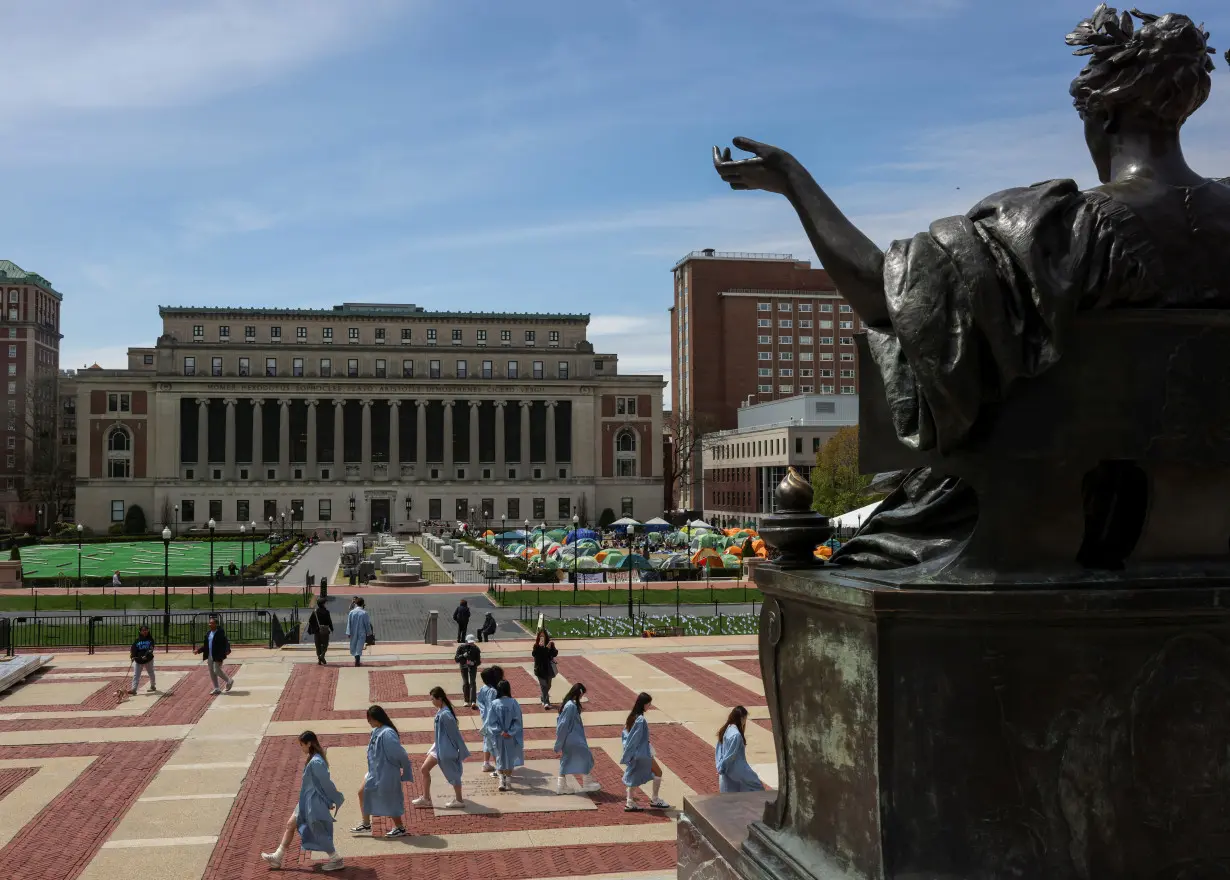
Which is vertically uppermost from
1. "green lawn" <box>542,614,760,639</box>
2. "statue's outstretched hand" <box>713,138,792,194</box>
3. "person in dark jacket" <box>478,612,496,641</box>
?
"statue's outstretched hand" <box>713,138,792,194</box>

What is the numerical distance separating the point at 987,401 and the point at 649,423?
360 feet

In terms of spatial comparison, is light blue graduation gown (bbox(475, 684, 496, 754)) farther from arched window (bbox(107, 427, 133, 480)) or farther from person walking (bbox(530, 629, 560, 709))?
arched window (bbox(107, 427, 133, 480))

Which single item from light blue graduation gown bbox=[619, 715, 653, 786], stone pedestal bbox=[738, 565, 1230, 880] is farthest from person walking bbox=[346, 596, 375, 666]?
stone pedestal bbox=[738, 565, 1230, 880]

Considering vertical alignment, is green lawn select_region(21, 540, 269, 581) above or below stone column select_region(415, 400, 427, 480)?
below

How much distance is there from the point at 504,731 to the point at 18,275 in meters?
125

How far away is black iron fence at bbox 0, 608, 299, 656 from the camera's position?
2823cm

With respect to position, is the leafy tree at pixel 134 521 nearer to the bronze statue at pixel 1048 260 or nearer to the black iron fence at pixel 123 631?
the black iron fence at pixel 123 631

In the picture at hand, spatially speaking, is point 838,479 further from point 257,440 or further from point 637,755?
point 257,440

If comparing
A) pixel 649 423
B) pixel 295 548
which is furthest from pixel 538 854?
pixel 649 423

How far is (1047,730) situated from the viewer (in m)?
4.24

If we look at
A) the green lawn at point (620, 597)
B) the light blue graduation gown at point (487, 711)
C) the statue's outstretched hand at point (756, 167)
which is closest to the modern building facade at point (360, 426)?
the green lawn at point (620, 597)

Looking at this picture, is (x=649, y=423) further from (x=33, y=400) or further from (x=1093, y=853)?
(x=1093, y=853)

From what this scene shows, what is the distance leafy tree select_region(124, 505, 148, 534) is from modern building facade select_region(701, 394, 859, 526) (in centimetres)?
5624

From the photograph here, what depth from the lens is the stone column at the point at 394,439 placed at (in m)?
111
